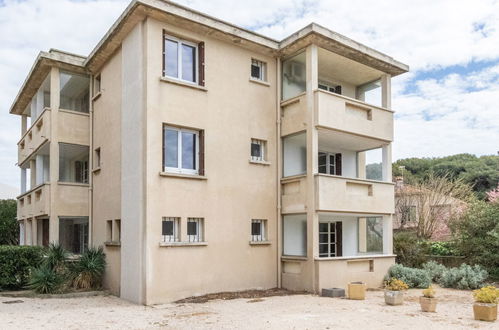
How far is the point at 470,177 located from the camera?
47219 mm

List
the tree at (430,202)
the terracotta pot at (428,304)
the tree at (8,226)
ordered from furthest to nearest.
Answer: the tree at (430,202), the tree at (8,226), the terracotta pot at (428,304)

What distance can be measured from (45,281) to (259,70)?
10276mm

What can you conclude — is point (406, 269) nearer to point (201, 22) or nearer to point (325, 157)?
point (325, 157)

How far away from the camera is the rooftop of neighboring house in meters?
14.3

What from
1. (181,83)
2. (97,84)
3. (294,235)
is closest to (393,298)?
(294,235)

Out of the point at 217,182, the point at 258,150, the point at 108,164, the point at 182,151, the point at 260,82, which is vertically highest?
the point at 260,82

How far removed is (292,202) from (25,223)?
531 inches

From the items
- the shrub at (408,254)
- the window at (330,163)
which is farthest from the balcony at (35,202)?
the shrub at (408,254)

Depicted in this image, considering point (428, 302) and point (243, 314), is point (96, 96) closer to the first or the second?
point (243, 314)

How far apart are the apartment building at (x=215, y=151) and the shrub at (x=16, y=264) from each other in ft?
3.22

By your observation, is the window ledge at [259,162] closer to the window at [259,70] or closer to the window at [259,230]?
the window at [259,230]

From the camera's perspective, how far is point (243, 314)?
11.9 m

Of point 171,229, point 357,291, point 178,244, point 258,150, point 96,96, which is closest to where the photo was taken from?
point 178,244

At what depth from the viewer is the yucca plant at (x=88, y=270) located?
15789 millimetres
